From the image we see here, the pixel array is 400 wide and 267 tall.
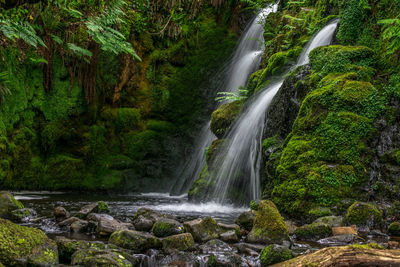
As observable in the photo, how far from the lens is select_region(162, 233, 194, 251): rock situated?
4.01m

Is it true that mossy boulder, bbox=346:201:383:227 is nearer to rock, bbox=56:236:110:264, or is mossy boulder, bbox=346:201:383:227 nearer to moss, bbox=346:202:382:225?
moss, bbox=346:202:382:225

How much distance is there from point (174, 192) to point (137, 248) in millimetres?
8473

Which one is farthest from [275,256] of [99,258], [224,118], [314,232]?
[224,118]

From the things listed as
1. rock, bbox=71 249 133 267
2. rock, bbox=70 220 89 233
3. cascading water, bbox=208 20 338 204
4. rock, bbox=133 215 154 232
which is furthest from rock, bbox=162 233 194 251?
cascading water, bbox=208 20 338 204

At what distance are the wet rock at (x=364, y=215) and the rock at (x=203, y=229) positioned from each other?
215cm

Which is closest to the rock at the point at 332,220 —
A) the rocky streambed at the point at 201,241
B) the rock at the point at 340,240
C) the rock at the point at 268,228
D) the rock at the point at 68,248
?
the rocky streambed at the point at 201,241

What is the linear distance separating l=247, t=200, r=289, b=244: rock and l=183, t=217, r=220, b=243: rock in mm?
491

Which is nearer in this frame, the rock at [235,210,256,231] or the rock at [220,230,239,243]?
the rock at [220,230,239,243]

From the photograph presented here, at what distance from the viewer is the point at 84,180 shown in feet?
40.7

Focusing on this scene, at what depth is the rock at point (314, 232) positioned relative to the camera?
15.4 ft

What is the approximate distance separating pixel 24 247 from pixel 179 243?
5.58ft

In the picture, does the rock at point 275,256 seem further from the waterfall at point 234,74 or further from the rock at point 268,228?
the waterfall at point 234,74

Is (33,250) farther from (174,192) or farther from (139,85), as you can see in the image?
(139,85)

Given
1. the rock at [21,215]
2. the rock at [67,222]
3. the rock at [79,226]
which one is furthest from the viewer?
the rock at [21,215]
